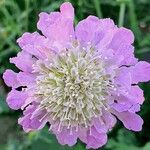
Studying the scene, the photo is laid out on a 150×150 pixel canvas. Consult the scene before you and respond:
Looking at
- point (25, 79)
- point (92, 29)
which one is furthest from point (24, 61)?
point (92, 29)

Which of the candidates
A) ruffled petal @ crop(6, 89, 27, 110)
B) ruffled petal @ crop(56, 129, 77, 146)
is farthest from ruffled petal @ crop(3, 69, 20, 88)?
ruffled petal @ crop(56, 129, 77, 146)

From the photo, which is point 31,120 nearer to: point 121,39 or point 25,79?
point 25,79

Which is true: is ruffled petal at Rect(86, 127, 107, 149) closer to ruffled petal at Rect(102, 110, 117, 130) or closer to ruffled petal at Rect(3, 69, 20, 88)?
ruffled petal at Rect(102, 110, 117, 130)

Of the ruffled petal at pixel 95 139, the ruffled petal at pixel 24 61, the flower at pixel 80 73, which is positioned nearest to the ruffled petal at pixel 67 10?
the flower at pixel 80 73

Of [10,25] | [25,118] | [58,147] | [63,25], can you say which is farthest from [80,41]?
[10,25]

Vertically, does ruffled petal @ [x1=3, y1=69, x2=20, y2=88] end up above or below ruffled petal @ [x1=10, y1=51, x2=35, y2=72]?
below

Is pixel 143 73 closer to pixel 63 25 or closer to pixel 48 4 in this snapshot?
pixel 63 25

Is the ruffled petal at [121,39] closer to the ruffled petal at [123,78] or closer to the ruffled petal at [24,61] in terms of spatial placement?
the ruffled petal at [123,78]

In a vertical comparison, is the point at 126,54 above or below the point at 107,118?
above
